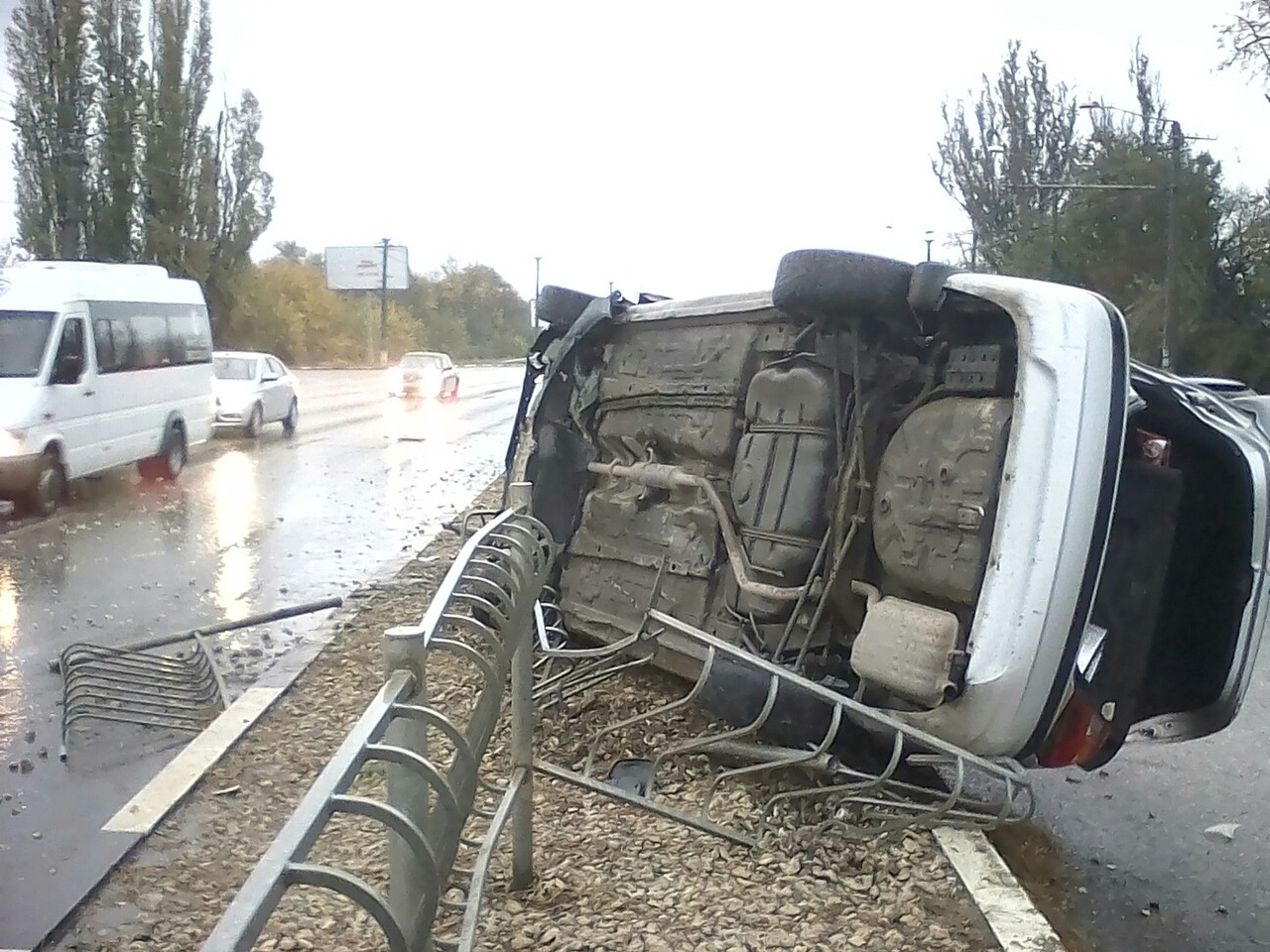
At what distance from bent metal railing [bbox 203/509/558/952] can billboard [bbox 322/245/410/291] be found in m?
61.4

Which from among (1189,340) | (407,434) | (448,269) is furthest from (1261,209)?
(448,269)

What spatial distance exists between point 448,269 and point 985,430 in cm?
7918

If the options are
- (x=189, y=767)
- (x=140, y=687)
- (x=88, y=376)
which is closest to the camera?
(x=189, y=767)

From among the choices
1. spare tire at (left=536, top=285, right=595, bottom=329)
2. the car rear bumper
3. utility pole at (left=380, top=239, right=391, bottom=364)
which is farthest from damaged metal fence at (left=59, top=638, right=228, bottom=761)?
utility pole at (left=380, top=239, right=391, bottom=364)

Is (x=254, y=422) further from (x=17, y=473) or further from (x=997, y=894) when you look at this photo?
(x=997, y=894)

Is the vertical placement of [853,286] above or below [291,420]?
above

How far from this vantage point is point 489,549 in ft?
10.4

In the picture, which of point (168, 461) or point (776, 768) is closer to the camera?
point (776, 768)

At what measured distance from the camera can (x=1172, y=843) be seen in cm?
443

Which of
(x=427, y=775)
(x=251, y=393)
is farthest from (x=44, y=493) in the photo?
(x=427, y=775)

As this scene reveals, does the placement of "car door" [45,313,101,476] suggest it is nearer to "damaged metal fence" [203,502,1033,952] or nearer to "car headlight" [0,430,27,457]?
"car headlight" [0,430,27,457]

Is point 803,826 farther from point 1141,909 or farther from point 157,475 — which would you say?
point 157,475

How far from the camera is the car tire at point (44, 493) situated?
1179cm

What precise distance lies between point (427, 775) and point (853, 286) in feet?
9.54
